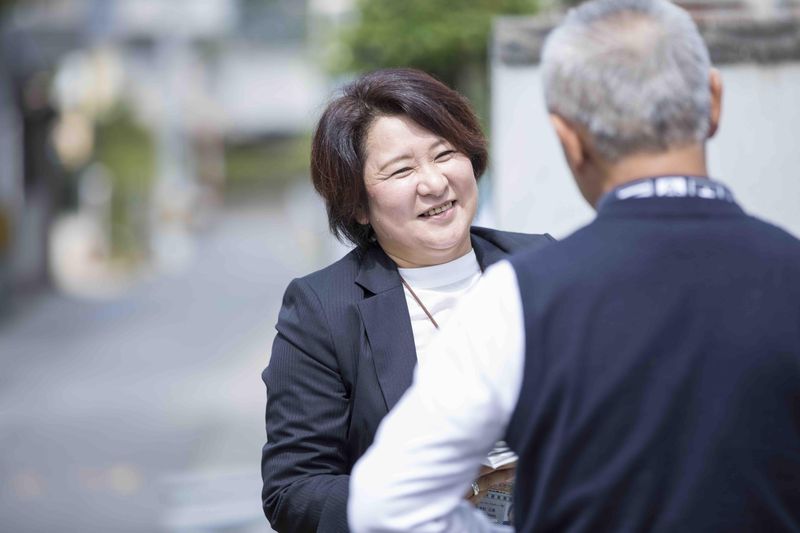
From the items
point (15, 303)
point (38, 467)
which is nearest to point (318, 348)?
point (38, 467)

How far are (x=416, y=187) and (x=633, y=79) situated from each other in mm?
909

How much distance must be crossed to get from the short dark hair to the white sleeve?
88 cm

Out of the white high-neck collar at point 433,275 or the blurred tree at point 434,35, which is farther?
the blurred tree at point 434,35

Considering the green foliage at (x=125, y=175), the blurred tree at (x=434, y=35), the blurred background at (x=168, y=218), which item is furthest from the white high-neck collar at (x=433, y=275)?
the green foliage at (x=125, y=175)

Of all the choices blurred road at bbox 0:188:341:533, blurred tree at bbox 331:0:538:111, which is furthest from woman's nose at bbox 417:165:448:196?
blurred tree at bbox 331:0:538:111

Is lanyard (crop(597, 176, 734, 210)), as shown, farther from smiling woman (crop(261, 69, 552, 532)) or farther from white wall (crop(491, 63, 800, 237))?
white wall (crop(491, 63, 800, 237))

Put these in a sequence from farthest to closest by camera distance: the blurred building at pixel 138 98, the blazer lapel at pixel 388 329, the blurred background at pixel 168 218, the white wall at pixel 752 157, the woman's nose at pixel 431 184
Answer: the blurred building at pixel 138 98
the blurred background at pixel 168 218
the white wall at pixel 752 157
the woman's nose at pixel 431 184
the blazer lapel at pixel 388 329

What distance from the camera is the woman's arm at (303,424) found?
199 centimetres

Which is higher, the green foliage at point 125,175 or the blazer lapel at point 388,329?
the green foliage at point 125,175

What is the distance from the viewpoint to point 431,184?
2.17 metres

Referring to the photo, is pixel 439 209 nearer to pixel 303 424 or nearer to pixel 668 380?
pixel 303 424

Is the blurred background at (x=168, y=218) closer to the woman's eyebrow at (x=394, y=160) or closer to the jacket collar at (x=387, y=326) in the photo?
the woman's eyebrow at (x=394, y=160)

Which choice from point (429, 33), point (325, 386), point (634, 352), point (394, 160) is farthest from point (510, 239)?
point (429, 33)

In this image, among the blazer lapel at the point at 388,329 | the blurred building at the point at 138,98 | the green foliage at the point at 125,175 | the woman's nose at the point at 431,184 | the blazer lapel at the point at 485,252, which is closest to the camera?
the blazer lapel at the point at 388,329
